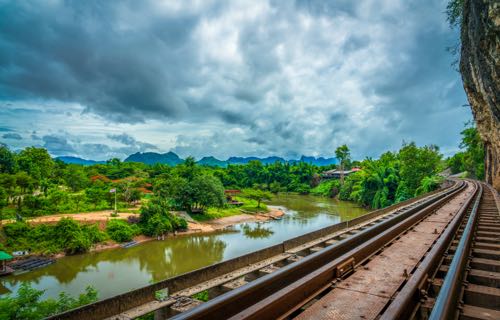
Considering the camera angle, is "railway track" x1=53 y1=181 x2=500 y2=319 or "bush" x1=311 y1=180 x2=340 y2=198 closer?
"railway track" x1=53 y1=181 x2=500 y2=319

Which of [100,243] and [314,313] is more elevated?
[314,313]

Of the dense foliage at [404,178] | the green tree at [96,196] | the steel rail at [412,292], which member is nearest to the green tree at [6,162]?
the green tree at [96,196]

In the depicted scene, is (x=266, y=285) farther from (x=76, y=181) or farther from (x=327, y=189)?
(x=327, y=189)

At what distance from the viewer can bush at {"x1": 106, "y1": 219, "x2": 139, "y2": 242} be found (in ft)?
91.8

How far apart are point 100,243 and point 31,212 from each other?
12.7 meters

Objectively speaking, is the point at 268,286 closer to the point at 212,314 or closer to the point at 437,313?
the point at 212,314

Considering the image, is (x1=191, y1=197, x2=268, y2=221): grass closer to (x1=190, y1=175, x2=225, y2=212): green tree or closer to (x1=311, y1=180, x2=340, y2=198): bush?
(x1=190, y1=175, x2=225, y2=212): green tree

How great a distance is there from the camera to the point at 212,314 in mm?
2338

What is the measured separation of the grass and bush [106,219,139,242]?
406 inches

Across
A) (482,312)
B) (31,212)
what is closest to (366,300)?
(482,312)

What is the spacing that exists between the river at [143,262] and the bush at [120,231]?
175 cm

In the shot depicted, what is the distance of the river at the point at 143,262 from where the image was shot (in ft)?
61.5

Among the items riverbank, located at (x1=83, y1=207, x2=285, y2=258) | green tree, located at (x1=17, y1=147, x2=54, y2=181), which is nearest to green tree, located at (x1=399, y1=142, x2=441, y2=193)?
riverbank, located at (x1=83, y1=207, x2=285, y2=258)

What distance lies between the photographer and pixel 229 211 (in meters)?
44.5
